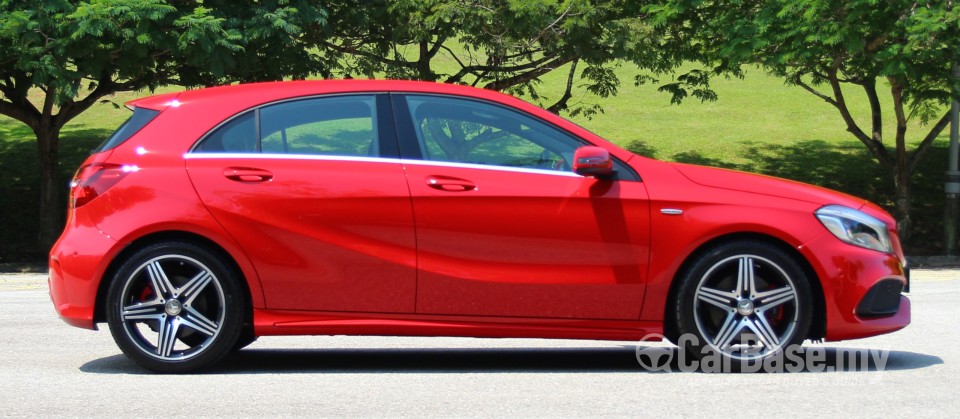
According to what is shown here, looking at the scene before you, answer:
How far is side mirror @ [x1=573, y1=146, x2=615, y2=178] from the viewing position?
6.32 metres

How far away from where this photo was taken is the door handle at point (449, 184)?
644 centimetres

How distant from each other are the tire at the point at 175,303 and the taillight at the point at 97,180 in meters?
0.42

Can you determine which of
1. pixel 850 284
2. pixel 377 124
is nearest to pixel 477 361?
pixel 377 124

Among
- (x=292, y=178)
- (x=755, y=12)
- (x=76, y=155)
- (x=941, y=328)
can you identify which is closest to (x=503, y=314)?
(x=292, y=178)

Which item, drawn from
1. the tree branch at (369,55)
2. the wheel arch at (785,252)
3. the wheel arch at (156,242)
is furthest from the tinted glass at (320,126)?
the tree branch at (369,55)

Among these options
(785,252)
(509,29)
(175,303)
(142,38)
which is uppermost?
(509,29)

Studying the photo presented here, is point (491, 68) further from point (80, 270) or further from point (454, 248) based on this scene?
point (80, 270)

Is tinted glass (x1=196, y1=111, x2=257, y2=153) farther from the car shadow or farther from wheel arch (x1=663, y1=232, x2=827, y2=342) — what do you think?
wheel arch (x1=663, y1=232, x2=827, y2=342)

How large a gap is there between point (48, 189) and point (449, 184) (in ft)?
53.7

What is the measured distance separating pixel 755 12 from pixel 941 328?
35.9ft

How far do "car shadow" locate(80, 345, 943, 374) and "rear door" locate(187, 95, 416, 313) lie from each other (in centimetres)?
63

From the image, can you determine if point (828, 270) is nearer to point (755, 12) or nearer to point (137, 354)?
point (137, 354)

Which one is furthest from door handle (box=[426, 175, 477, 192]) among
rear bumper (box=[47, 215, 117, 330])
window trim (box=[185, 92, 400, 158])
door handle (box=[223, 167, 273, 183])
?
rear bumper (box=[47, 215, 117, 330])

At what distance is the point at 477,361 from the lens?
733 centimetres
